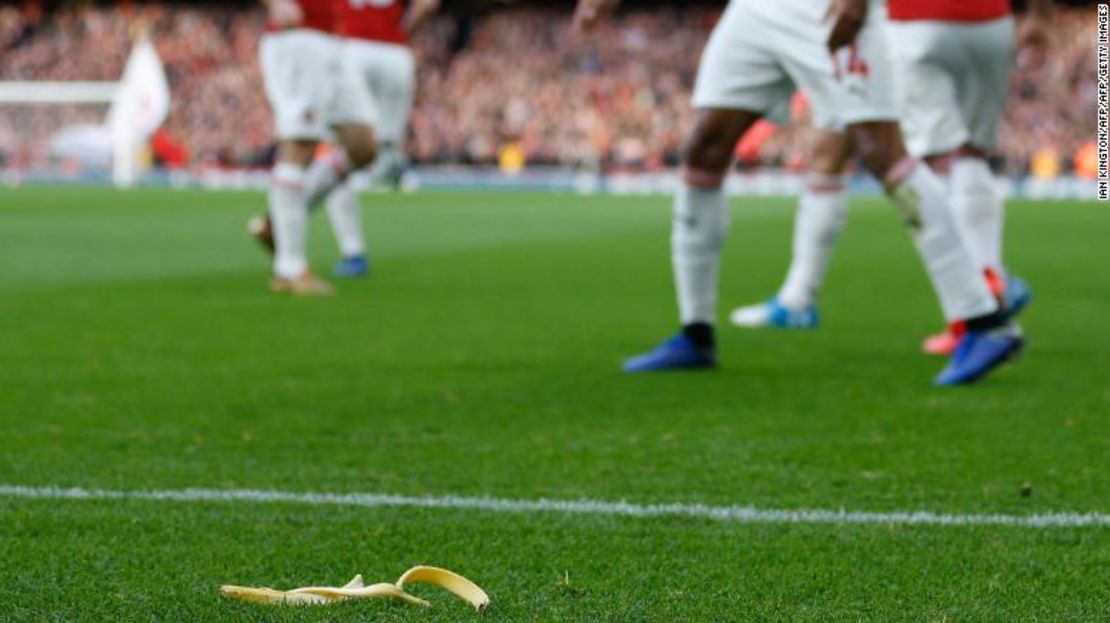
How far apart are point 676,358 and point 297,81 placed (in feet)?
16.1

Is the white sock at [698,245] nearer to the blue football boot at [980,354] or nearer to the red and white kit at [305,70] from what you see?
the blue football boot at [980,354]

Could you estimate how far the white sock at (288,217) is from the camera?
10102 mm

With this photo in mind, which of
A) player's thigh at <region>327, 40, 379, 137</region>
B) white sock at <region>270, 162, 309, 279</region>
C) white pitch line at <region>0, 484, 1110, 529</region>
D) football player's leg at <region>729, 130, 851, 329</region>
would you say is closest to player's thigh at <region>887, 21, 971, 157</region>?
football player's leg at <region>729, 130, 851, 329</region>

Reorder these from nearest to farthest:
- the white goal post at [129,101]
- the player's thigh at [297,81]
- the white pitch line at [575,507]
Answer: the white pitch line at [575,507] → the player's thigh at [297,81] → the white goal post at [129,101]

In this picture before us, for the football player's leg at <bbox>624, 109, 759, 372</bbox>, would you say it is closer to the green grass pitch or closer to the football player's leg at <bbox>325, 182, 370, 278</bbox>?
the green grass pitch

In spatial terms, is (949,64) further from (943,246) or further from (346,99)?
(346,99)

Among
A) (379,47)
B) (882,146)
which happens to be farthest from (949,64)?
(379,47)

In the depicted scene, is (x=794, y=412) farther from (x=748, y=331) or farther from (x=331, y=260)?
(x=331, y=260)

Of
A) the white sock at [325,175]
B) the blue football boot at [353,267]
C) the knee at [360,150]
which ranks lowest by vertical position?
the blue football boot at [353,267]

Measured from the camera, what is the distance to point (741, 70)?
5.90 meters

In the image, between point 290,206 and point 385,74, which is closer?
point 290,206

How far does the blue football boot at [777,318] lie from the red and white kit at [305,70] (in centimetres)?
327

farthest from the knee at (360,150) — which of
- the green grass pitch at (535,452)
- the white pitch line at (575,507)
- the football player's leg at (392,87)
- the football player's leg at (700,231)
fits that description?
the white pitch line at (575,507)

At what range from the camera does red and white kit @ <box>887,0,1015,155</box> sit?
686 centimetres
